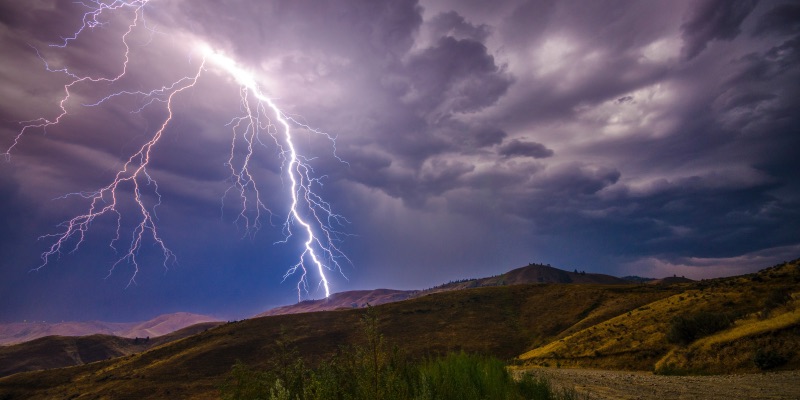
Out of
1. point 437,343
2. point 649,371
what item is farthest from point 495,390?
point 437,343

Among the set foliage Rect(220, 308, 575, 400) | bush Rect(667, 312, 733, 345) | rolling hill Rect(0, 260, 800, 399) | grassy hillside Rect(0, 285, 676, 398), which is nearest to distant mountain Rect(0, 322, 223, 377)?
rolling hill Rect(0, 260, 800, 399)

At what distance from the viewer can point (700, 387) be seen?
45.9ft

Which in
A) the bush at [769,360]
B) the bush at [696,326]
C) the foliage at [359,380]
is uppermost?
the foliage at [359,380]

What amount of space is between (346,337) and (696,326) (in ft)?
147

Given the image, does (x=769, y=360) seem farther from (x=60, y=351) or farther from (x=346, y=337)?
(x=60, y=351)

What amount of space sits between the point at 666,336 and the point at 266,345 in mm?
50119

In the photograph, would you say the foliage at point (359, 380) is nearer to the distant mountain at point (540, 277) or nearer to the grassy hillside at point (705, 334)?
the grassy hillside at point (705, 334)

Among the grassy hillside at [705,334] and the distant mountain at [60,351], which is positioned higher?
the distant mountain at [60,351]

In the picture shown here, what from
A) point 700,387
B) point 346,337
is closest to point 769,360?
point 700,387

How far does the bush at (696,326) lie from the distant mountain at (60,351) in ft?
322

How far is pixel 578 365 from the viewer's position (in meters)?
26.7

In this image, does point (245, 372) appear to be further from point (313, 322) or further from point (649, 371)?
point (313, 322)

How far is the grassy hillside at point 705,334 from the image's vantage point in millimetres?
17344

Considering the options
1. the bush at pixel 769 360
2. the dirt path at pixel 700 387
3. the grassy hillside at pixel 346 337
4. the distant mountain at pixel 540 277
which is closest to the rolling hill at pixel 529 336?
the bush at pixel 769 360
